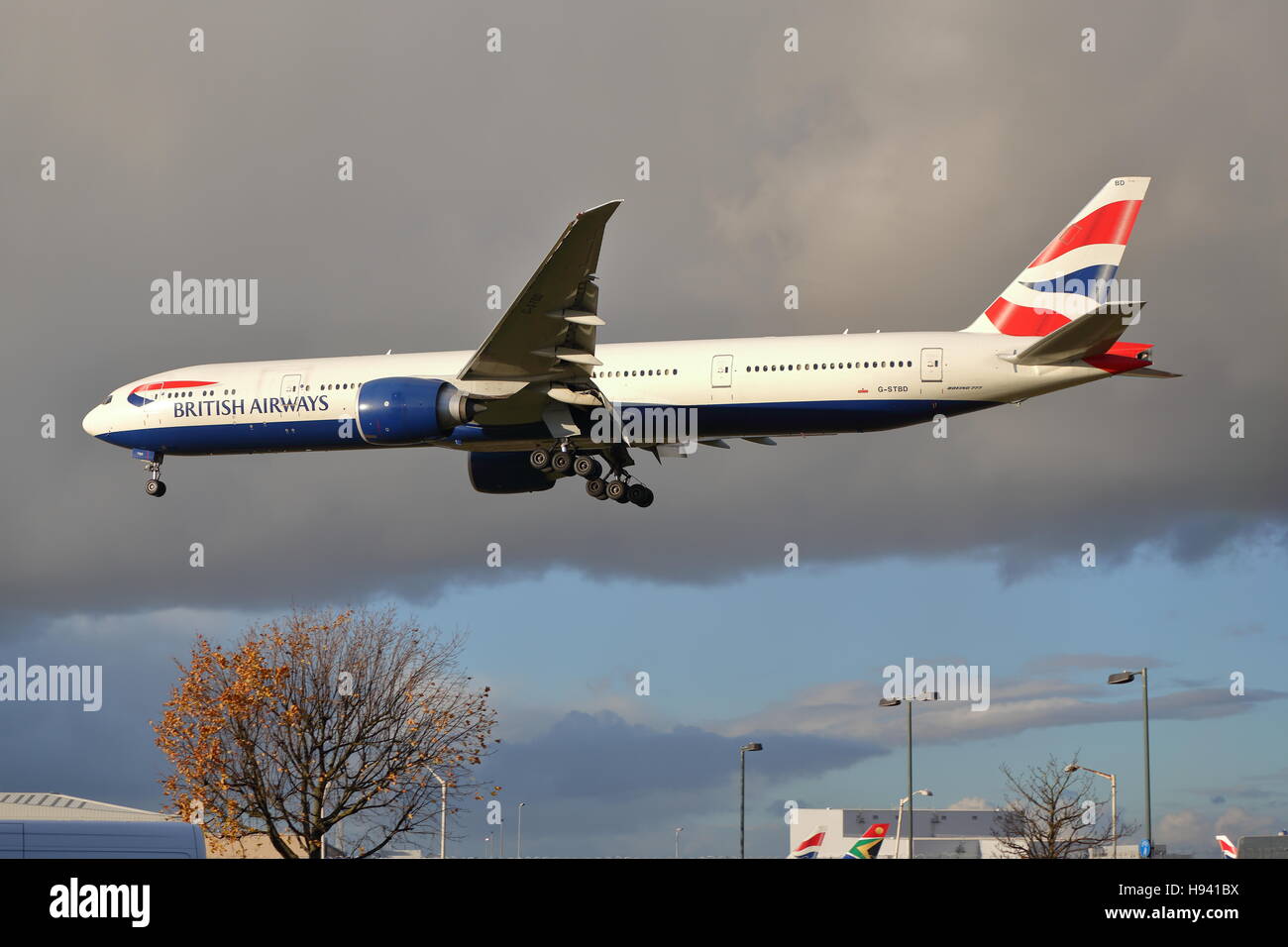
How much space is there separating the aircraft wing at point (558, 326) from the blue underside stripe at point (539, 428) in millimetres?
1817

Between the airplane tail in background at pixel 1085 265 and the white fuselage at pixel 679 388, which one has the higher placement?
the airplane tail in background at pixel 1085 265

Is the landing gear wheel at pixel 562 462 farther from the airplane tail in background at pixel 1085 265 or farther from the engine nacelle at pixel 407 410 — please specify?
the airplane tail in background at pixel 1085 265

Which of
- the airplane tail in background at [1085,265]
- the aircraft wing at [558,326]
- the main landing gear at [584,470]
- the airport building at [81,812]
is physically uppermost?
the airplane tail in background at [1085,265]

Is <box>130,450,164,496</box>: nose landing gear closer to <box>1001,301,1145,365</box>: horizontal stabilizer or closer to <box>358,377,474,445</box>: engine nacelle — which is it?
<box>358,377,474,445</box>: engine nacelle

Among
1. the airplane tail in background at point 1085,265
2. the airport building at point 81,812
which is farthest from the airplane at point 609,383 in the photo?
the airport building at point 81,812

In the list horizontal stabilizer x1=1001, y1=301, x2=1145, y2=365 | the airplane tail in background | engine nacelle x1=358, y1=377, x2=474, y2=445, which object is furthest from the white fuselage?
the airplane tail in background

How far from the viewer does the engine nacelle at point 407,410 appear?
37.8m

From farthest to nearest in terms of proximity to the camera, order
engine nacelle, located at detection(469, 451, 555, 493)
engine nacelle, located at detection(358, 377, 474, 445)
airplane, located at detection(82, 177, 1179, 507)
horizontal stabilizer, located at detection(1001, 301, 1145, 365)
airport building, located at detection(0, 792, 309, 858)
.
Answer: airport building, located at detection(0, 792, 309, 858), engine nacelle, located at detection(469, 451, 555, 493), engine nacelle, located at detection(358, 377, 474, 445), airplane, located at detection(82, 177, 1179, 507), horizontal stabilizer, located at detection(1001, 301, 1145, 365)

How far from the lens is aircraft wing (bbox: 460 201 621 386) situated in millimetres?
34000

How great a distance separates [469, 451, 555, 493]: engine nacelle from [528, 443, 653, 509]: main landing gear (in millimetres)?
2552
